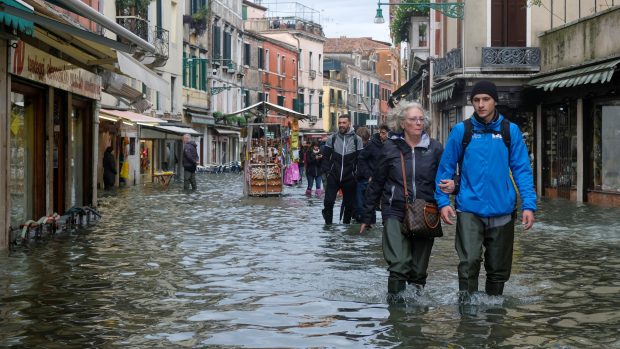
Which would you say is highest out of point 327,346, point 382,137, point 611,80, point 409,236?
point 611,80

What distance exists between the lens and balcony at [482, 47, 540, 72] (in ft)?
94.8

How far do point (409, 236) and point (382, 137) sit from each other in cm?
644

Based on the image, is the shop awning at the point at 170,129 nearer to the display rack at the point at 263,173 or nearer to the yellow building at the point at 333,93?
the display rack at the point at 263,173

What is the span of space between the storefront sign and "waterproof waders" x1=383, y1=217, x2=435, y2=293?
230 inches

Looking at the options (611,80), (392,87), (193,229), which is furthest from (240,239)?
(392,87)

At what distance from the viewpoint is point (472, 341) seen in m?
6.52

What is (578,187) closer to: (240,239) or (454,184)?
(240,239)

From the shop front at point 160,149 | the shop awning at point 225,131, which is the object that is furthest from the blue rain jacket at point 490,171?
the shop awning at point 225,131

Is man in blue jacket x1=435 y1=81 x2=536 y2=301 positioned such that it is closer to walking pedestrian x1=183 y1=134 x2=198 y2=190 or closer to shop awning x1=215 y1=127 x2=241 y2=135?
walking pedestrian x1=183 y1=134 x2=198 y2=190

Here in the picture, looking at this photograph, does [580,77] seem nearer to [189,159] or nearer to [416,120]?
[189,159]

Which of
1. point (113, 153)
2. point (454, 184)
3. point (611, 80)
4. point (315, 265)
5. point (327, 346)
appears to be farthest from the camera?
point (113, 153)

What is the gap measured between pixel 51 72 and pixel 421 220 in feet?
25.8

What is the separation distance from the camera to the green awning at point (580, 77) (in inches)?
800

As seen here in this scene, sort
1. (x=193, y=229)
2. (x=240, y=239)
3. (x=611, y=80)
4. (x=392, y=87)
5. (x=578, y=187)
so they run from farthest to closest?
1. (x=392, y=87)
2. (x=578, y=187)
3. (x=611, y=80)
4. (x=193, y=229)
5. (x=240, y=239)
